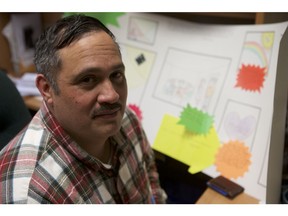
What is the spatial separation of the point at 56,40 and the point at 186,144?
0.59 m

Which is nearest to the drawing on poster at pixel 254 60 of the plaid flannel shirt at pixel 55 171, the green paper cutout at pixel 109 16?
the plaid flannel shirt at pixel 55 171

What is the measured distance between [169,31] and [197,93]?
11.1 inches

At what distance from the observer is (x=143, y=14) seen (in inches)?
50.1

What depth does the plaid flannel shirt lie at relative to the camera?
65cm

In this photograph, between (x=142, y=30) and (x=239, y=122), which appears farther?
(x=142, y=30)

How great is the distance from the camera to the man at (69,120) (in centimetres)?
64

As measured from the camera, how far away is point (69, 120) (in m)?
0.69

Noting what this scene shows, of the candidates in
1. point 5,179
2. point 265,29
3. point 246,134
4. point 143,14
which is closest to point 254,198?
point 246,134

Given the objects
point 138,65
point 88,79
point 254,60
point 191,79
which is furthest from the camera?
point 138,65

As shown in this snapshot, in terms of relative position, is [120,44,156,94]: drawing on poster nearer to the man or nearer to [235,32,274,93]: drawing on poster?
[235,32,274,93]: drawing on poster

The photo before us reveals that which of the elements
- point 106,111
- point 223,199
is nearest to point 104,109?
point 106,111

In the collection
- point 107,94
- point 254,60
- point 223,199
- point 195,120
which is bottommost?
point 223,199

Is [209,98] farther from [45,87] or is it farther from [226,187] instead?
[45,87]
